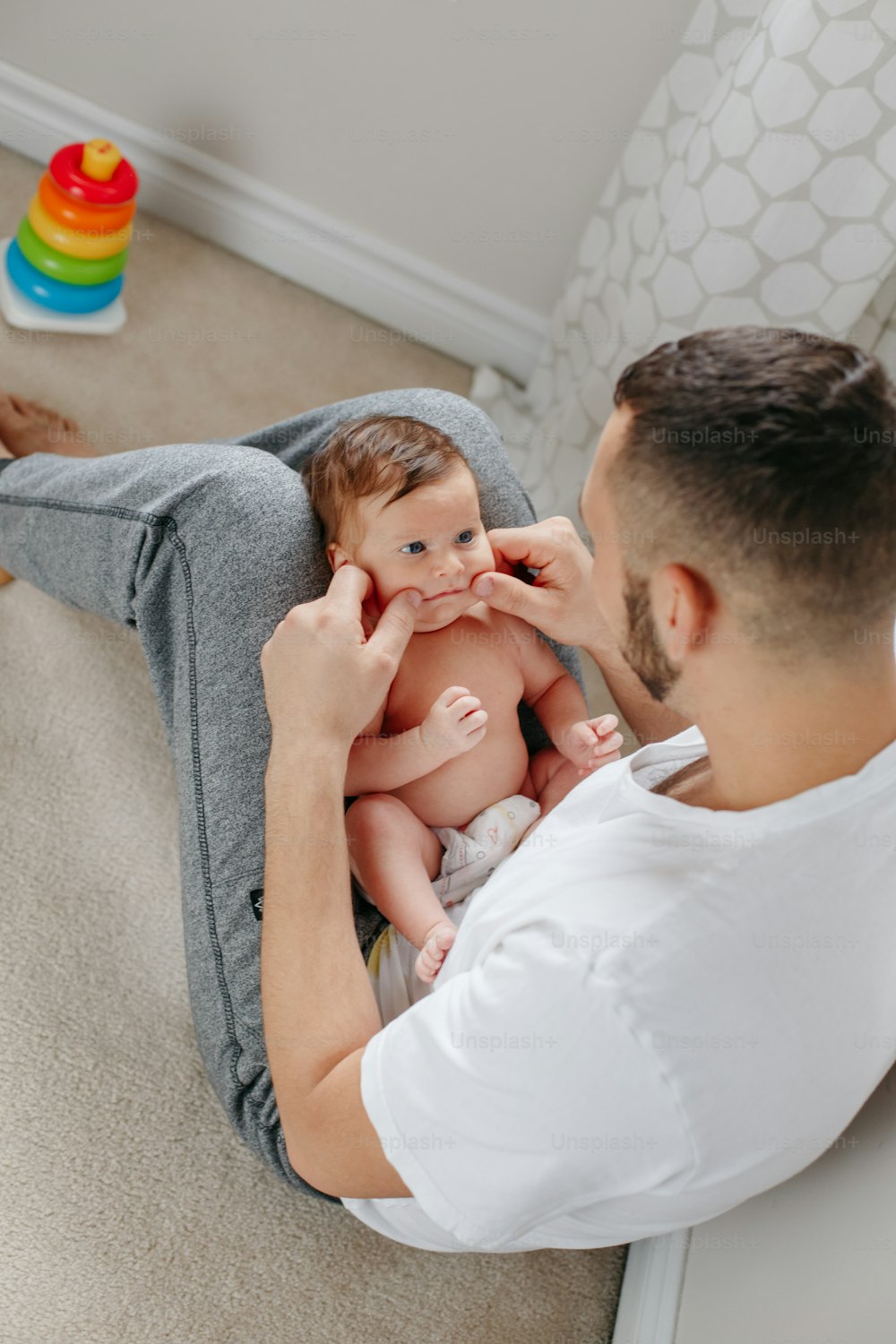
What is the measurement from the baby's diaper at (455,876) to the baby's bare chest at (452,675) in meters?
0.12

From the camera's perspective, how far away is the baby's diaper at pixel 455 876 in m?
1.21

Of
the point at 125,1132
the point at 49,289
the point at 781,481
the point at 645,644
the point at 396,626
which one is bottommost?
the point at 125,1132

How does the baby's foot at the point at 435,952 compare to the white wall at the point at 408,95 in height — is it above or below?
below

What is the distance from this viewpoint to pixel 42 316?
2.06 meters

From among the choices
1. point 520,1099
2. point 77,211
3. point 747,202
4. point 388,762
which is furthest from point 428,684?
point 77,211

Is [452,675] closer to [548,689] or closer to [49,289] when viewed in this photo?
[548,689]

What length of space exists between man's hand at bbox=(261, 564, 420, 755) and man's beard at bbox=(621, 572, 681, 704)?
0.34 m

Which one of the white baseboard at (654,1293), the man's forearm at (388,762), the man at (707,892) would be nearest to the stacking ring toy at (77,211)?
the man's forearm at (388,762)

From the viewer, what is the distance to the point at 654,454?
0.83 meters

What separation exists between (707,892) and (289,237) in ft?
6.13

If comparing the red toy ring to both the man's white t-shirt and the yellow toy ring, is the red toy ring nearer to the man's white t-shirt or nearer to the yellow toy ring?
the yellow toy ring

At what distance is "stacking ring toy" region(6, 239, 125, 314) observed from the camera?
6.66ft

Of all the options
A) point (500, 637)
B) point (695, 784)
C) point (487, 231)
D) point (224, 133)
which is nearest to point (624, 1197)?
point (695, 784)

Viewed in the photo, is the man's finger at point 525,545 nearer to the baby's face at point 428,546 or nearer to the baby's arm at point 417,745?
the baby's face at point 428,546
